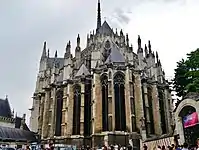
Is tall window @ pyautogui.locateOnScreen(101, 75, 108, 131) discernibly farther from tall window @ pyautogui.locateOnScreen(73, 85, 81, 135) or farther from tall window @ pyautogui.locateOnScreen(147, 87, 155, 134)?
tall window @ pyautogui.locateOnScreen(147, 87, 155, 134)

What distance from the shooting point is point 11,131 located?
3200 cm

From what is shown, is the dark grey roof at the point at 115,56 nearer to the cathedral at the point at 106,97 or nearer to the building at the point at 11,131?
the cathedral at the point at 106,97

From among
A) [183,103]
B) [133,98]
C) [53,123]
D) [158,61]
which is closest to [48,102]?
[53,123]

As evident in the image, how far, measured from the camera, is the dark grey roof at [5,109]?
1639 inches

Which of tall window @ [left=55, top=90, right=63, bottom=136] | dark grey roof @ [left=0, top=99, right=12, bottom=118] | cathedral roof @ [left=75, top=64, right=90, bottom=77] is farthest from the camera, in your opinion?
dark grey roof @ [left=0, top=99, right=12, bottom=118]

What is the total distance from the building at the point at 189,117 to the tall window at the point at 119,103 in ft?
32.8

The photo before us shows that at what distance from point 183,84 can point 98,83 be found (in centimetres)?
938

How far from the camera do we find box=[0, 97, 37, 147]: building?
30328mm

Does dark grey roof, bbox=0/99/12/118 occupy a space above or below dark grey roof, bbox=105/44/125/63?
below

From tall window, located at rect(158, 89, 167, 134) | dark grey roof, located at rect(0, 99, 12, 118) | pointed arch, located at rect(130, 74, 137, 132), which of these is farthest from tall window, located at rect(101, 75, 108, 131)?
dark grey roof, located at rect(0, 99, 12, 118)

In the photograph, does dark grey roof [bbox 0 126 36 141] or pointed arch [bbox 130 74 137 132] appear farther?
dark grey roof [bbox 0 126 36 141]

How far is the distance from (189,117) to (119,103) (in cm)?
1218

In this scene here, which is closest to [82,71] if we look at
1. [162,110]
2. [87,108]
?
[87,108]

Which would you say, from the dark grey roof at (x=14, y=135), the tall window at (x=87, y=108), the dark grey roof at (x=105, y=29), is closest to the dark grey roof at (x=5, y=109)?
the dark grey roof at (x=14, y=135)
